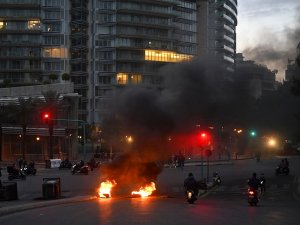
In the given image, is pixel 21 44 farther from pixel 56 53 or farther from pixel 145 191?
pixel 145 191

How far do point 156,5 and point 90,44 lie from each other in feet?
50.1

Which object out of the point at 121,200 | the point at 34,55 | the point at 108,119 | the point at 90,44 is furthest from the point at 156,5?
the point at 121,200

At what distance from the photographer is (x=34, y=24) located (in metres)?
112

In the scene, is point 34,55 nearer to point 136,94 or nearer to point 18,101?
point 18,101

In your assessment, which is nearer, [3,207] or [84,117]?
[3,207]

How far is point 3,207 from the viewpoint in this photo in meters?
24.8

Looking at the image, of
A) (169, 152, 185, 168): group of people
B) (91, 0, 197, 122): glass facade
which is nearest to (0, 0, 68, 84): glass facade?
(91, 0, 197, 122): glass facade

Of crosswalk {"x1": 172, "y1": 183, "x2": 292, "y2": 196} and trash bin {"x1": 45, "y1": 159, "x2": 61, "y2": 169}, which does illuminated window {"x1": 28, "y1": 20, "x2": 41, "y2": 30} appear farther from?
crosswalk {"x1": 172, "y1": 183, "x2": 292, "y2": 196}

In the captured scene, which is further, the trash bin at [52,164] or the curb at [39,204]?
the trash bin at [52,164]

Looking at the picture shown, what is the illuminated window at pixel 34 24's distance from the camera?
111375 mm

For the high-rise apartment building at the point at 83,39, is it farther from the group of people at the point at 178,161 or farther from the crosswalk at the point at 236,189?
the crosswalk at the point at 236,189

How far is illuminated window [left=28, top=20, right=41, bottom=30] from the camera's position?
365 feet

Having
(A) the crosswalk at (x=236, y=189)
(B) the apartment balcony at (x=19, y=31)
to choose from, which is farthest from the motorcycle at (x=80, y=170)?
(B) the apartment balcony at (x=19, y=31)

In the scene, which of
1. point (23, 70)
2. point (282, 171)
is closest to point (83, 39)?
point (23, 70)
